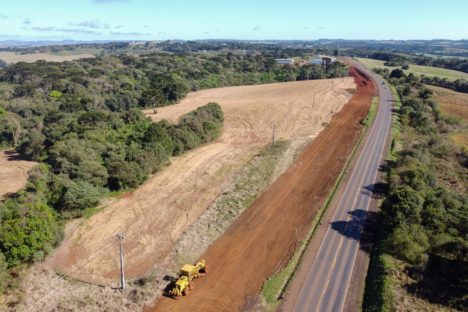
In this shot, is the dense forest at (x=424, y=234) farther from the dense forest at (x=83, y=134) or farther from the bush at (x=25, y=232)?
the dense forest at (x=83, y=134)

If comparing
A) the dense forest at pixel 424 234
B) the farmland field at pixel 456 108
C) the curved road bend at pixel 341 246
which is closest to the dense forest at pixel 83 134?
the curved road bend at pixel 341 246

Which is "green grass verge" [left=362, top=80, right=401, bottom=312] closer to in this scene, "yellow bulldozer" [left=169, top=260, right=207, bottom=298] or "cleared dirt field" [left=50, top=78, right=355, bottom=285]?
"yellow bulldozer" [left=169, top=260, right=207, bottom=298]

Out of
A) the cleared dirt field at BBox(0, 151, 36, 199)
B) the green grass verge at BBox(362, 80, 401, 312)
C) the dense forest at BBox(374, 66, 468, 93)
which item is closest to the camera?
the green grass verge at BBox(362, 80, 401, 312)

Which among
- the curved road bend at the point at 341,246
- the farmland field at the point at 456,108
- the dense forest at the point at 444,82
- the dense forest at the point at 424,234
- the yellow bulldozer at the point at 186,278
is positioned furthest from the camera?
the dense forest at the point at 444,82

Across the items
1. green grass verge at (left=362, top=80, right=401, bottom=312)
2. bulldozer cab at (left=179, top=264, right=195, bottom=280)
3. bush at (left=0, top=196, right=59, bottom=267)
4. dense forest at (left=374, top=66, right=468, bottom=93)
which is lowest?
green grass verge at (left=362, top=80, right=401, bottom=312)

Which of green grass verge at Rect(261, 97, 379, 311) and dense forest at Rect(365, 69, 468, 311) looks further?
dense forest at Rect(365, 69, 468, 311)

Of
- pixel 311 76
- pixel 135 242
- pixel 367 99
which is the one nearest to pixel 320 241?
pixel 135 242

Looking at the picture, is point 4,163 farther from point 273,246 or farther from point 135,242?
point 273,246

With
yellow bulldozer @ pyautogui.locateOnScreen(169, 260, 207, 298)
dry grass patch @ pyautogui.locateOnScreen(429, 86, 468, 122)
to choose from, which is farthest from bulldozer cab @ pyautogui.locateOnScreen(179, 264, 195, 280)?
dry grass patch @ pyautogui.locateOnScreen(429, 86, 468, 122)
